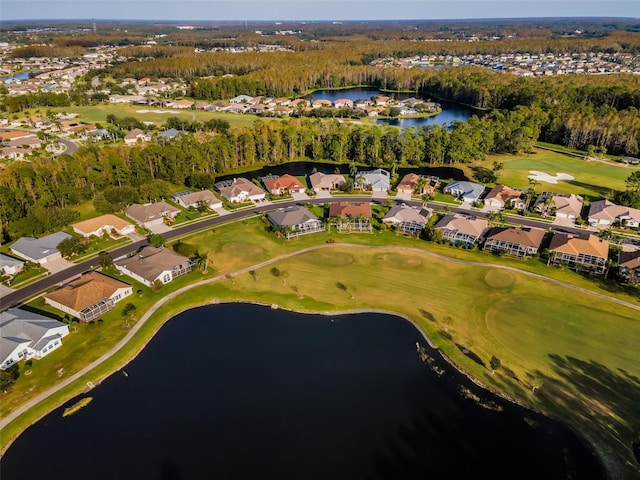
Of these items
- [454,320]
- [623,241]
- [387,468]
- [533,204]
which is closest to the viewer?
[387,468]

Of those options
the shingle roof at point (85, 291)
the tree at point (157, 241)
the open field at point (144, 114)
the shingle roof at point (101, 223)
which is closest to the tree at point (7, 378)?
the shingle roof at point (85, 291)

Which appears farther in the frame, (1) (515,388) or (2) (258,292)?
(2) (258,292)

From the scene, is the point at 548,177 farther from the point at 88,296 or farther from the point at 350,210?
the point at 88,296

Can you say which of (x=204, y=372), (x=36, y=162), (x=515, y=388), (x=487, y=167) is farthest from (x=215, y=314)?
(x=487, y=167)

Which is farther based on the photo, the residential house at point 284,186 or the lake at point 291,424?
the residential house at point 284,186

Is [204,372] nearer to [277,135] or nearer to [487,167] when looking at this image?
[277,135]

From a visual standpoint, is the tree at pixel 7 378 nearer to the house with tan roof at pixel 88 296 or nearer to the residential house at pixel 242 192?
the house with tan roof at pixel 88 296

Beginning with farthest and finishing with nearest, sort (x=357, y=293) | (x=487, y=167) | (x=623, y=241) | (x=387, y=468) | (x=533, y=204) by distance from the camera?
(x=487, y=167) < (x=533, y=204) < (x=623, y=241) < (x=357, y=293) < (x=387, y=468)
